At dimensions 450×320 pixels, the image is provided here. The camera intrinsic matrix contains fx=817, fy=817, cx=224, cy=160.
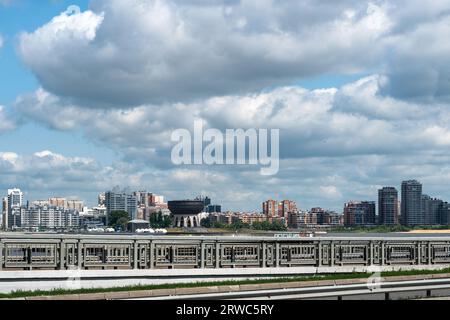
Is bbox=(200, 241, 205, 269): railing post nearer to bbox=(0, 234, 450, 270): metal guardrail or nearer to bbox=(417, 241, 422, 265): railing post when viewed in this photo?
bbox=(0, 234, 450, 270): metal guardrail

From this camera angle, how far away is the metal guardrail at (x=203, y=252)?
32.3 m

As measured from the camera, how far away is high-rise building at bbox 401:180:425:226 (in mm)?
189750

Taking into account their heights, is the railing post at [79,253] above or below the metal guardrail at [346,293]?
above

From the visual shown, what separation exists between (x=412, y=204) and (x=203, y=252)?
168 meters

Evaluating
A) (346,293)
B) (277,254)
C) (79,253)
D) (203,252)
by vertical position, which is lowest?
(346,293)

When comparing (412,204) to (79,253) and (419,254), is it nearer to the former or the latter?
(419,254)

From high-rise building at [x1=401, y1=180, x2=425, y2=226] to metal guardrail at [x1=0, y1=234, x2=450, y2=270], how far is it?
492 ft

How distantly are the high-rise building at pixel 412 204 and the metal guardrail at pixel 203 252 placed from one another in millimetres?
149892

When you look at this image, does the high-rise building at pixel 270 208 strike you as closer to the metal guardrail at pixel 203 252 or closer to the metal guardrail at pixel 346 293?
the metal guardrail at pixel 203 252

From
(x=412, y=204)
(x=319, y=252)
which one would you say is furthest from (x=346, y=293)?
(x=412, y=204)

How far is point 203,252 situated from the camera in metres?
34.7

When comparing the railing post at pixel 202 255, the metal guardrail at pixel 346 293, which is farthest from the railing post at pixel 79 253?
the metal guardrail at pixel 346 293
